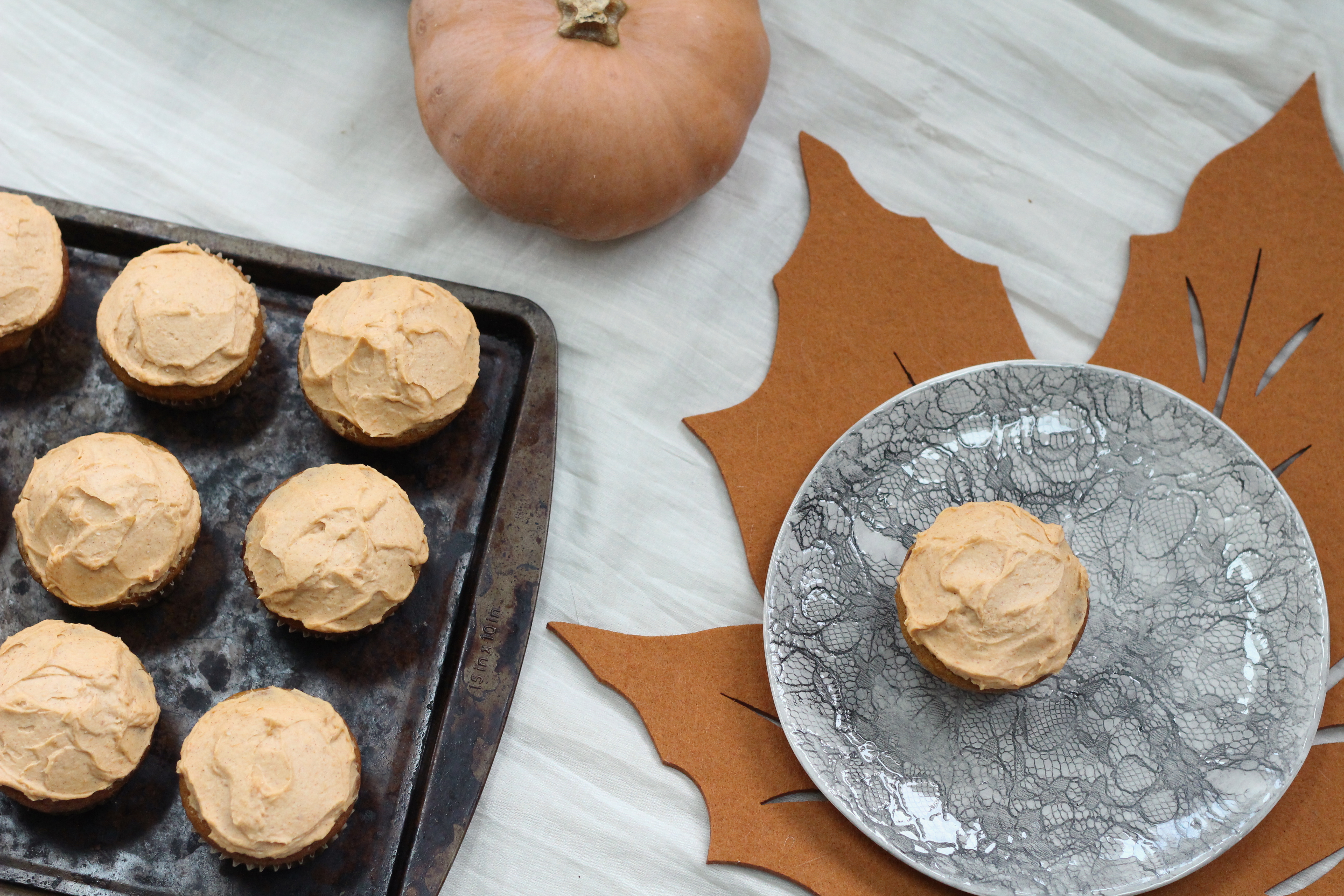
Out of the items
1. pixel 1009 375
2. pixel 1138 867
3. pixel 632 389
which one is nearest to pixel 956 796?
pixel 1138 867

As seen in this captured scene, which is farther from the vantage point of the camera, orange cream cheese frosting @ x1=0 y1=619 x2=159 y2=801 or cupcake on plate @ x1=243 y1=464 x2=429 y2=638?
cupcake on plate @ x1=243 y1=464 x2=429 y2=638

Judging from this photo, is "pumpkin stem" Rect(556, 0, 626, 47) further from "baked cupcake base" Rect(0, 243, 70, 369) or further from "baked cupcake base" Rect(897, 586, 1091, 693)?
"baked cupcake base" Rect(897, 586, 1091, 693)

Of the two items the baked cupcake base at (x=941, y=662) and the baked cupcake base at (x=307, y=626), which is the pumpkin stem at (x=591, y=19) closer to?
the baked cupcake base at (x=307, y=626)

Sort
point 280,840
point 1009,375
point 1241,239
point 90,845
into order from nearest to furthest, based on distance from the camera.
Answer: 1. point 280,840
2. point 90,845
3. point 1009,375
4. point 1241,239

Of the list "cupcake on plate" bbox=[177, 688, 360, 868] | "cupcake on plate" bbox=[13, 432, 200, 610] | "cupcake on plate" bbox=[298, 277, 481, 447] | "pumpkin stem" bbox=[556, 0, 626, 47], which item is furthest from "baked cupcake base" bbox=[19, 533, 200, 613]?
"pumpkin stem" bbox=[556, 0, 626, 47]

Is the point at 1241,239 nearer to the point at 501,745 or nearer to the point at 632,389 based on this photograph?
the point at 632,389

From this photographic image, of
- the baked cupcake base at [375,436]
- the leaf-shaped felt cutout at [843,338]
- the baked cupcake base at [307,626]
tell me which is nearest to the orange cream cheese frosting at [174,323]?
the baked cupcake base at [375,436]
